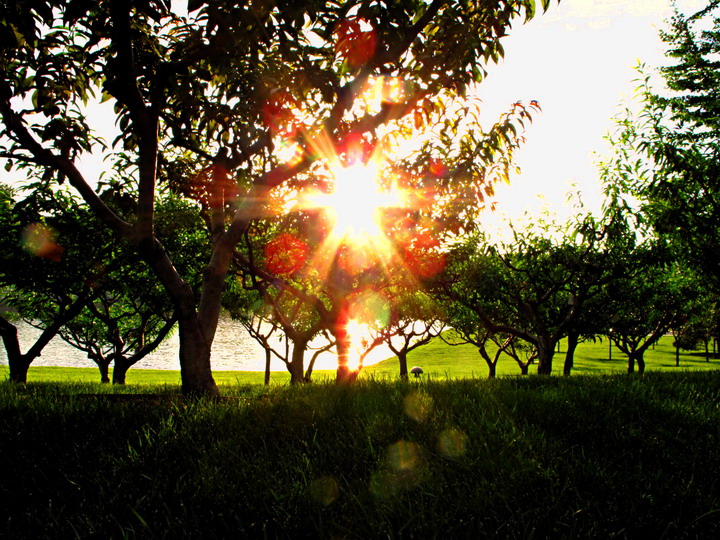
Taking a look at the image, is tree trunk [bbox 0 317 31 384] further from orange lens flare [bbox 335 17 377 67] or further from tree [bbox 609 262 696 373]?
tree [bbox 609 262 696 373]

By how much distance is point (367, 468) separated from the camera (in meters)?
2.78

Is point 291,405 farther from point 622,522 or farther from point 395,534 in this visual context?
point 622,522

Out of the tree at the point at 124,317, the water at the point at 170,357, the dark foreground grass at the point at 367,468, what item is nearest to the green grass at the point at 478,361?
the water at the point at 170,357

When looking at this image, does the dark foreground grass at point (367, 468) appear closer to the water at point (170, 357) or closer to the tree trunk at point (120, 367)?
the tree trunk at point (120, 367)

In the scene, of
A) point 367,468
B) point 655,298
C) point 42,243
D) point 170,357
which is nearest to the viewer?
point 367,468

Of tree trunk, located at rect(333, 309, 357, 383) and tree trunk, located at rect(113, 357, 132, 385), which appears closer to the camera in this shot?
tree trunk, located at rect(333, 309, 357, 383)

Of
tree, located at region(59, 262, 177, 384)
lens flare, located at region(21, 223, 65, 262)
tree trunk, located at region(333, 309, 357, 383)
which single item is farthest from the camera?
tree, located at region(59, 262, 177, 384)

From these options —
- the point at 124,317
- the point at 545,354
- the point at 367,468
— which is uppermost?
the point at 124,317

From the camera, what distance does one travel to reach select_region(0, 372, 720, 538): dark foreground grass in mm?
2139

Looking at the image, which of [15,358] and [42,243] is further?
[15,358]

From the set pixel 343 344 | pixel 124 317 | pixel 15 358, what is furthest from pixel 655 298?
pixel 124 317

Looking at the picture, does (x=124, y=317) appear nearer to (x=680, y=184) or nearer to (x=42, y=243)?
(x=42, y=243)

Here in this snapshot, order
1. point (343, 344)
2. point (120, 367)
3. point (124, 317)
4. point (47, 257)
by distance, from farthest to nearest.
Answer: point (124, 317) < point (120, 367) < point (47, 257) < point (343, 344)

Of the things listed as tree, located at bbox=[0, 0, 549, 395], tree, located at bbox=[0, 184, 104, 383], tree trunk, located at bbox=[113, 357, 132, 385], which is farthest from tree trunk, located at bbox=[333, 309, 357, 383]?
tree trunk, located at bbox=[113, 357, 132, 385]
